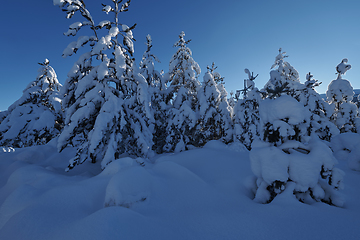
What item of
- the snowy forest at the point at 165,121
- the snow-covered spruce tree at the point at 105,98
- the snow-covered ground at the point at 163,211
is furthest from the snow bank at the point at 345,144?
the snow-covered spruce tree at the point at 105,98

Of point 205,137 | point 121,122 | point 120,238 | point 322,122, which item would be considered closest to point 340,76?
point 322,122

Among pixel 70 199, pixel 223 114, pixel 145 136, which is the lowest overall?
pixel 70 199

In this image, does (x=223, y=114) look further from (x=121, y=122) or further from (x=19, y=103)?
(x=19, y=103)

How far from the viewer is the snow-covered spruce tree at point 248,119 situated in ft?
34.6

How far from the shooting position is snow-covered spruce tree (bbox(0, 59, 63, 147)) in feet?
30.1

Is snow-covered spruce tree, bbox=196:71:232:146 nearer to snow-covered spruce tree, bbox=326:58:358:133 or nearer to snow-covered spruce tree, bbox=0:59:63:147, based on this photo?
snow-covered spruce tree, bbox=326:58:358:133

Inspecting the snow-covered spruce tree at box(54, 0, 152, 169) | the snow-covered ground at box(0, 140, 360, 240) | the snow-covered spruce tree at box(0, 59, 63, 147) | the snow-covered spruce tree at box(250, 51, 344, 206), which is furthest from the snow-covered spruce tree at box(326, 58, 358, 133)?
the snow-covered spruce tree at box(0, 59, 63, 147)

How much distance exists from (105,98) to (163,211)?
173 inches

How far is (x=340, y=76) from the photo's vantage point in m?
Answer: 12.0

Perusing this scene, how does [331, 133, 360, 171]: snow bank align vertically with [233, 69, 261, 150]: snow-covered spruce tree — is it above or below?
below

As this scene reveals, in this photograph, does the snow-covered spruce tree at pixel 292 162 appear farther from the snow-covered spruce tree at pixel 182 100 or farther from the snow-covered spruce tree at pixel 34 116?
the snow-covered spruce tree at pixel 34 116

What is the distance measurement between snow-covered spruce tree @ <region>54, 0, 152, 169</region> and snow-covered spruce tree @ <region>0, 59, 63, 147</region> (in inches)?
221

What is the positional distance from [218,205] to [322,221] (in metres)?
1.35

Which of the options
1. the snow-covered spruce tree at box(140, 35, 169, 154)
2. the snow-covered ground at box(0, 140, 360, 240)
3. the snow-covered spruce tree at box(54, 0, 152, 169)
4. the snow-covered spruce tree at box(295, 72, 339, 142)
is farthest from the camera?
the snow-covered spruce tree at box(295, 72, 339, 142)
